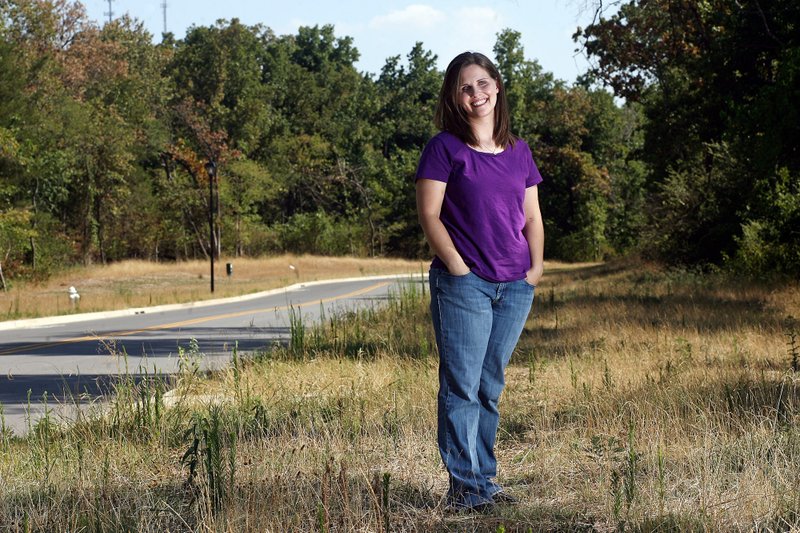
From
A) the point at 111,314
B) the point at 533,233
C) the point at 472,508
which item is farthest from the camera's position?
the point at 111,314

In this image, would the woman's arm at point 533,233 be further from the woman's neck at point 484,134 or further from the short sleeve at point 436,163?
the short sleeve at point 436,163

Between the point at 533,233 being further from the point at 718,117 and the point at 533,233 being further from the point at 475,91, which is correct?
the point at 718,117

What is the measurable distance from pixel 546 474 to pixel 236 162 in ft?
199

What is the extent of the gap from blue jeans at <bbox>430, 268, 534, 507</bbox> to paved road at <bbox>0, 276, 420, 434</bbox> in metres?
2.87

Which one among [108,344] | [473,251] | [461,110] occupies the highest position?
[461,110]

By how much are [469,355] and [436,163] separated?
876mm

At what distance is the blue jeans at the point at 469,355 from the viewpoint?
14.7 ft

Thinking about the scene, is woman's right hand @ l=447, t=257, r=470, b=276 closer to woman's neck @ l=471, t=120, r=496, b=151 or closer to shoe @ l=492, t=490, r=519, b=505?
woman's neck @ l=471, t=120, r=496, b=151

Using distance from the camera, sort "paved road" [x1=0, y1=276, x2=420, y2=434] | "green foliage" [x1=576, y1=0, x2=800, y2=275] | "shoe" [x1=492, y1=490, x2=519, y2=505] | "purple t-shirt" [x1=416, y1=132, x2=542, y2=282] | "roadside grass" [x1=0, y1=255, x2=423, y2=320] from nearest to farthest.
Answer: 1. "purple t-shirt" [x1=416, y1=132, x2=542, y2=282]
2. "shoe" [x1=492, y1=490, x2=519, y2=505]
3. "paved road" [x1=0, y1=276, x2=420, y2=434]
4. "green foliage" [x1=576, y1=0, x2=800, y2=275]
5. "roadside grass" [x1=0, y1=255, x2=423, y2=320]

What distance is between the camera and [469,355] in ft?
14.7

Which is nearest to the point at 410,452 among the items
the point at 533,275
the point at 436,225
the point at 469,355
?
the point at 469,355

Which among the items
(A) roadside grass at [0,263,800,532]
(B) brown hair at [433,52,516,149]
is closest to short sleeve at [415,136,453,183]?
(B) brown hair at [433,52,516,149]

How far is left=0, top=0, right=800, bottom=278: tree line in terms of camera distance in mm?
30500

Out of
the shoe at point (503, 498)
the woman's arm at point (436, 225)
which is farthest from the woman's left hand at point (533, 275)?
the shoe at point (503, 498)
